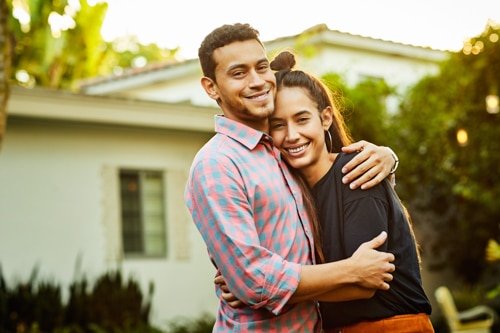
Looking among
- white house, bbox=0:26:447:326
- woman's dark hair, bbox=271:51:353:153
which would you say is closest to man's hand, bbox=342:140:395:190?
woman's dark hair, bbox=271:51:353:153

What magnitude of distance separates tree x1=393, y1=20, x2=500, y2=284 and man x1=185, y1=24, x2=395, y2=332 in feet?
36.8

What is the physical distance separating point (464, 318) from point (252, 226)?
10.2 m

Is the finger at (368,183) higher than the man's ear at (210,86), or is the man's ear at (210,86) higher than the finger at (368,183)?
the man's ear at (210,86)

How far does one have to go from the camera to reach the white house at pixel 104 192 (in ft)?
36.9

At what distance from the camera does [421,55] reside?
2139cm

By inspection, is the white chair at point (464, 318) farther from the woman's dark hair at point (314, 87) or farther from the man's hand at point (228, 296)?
the man's hand at point (228, 296)

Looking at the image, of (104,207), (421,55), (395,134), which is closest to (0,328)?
(104,207)

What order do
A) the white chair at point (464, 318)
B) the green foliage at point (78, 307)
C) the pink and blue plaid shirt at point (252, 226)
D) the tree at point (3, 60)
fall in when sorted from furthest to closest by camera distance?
1. the white chair at point (464, 318)
2. the green foliage at point (78, 307)
3. the tree at point (3, 60)
4. the pink and blue plaid shirt at point (252, 226)

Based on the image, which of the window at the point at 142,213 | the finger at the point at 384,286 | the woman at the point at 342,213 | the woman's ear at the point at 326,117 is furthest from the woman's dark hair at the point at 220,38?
the window at the point at 142,213

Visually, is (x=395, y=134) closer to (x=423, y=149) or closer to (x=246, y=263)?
(x=423, y=149)

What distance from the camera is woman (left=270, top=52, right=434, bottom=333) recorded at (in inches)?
124

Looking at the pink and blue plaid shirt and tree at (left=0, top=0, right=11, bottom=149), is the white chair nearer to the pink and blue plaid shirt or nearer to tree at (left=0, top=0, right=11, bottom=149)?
tree at (left=0, top=0, right=11, bottom=149)

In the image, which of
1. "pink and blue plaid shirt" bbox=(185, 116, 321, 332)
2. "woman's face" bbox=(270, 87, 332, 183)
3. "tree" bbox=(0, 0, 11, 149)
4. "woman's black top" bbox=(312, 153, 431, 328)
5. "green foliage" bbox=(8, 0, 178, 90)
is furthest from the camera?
"green foliage" bbox=(8, 0, 178, 90)

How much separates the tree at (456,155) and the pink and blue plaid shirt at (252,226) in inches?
443
